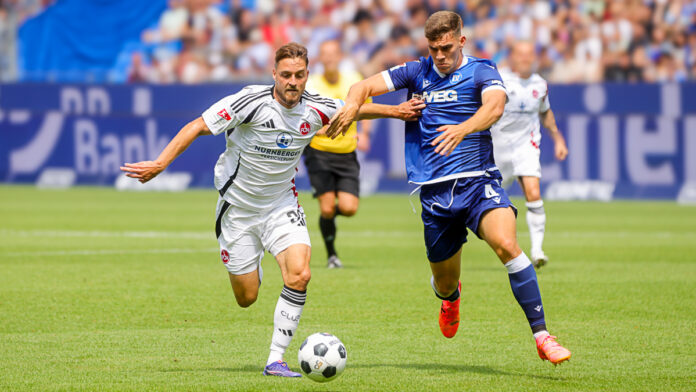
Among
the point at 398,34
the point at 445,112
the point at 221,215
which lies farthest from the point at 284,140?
the point at 398,34

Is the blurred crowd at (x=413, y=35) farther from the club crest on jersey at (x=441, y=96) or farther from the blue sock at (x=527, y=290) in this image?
the blue sock at (x=527, y=290)

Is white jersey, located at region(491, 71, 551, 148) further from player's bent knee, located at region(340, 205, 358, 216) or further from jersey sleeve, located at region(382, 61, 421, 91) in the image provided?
jersey sleeve, located at region(382, 61, 421, 91)

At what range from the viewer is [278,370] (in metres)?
6.59

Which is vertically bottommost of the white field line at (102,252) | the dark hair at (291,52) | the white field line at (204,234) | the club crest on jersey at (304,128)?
the white field line at (204,234)

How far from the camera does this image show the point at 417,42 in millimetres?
25000

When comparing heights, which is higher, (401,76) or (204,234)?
(401,76)

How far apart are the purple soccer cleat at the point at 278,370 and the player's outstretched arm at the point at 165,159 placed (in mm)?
1418

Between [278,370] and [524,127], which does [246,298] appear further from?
[524,127]

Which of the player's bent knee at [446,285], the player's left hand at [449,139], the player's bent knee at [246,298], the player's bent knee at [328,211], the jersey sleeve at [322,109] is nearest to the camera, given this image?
the player's left hand at [449,139]

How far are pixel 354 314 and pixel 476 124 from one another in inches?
106

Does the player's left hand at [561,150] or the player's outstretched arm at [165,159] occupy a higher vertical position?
the player's outstretched arm at [165,159]

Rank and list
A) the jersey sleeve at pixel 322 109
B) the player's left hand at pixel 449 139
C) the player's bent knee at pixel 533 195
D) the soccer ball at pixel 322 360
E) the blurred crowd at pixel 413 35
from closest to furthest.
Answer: the soccer ball at pixel 322 360 < the player's left hand at pixel 449 139 < the jersey sleeve at pixel 322 109 < the player's bent knee at pixel 533 195 < the blurred crowd at pixel 413 35

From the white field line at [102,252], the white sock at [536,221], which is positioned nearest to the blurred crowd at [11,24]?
the white field line at [102,252]

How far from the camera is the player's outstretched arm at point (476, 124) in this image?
A: 264 inches
